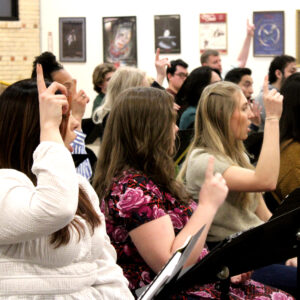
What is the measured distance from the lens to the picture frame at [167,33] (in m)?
8.17

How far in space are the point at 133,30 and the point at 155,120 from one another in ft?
19.4

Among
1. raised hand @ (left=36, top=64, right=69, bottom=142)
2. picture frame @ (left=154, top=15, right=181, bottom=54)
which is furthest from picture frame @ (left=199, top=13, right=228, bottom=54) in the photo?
raised hand @ (left=36, top=64, right=69, bottom=142)

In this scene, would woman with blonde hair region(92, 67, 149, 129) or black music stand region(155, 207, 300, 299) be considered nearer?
black music stand region(155, 207, 300, 299)

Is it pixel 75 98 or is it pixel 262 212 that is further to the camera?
pixel 75 98

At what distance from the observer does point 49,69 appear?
421 centimetres

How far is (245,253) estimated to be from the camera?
78.2 inches

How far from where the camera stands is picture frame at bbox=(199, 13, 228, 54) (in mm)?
8047

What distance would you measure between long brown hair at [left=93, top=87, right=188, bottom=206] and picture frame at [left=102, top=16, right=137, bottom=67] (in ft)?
19.1

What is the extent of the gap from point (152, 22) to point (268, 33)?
1516 millimetres

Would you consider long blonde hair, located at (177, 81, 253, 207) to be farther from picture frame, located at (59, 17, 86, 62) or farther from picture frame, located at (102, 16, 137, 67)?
picture frame, located at (59, 17, 86, 62)

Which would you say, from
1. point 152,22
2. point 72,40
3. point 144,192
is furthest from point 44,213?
point 72,40

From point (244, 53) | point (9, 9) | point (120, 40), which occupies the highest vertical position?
point (9, 9)

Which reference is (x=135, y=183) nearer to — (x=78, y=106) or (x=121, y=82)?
(x=78, y=106)

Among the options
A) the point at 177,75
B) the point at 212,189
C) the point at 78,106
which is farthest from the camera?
the point at 177,75
